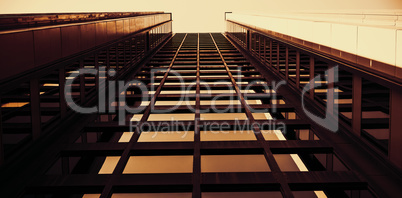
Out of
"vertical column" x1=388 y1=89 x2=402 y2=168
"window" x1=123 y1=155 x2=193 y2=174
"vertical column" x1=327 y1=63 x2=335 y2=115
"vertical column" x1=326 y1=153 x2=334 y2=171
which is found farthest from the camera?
"window" x1=123 y1=155 x2=193 y2=174

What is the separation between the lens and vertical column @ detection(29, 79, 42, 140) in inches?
251

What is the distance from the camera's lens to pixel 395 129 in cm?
552

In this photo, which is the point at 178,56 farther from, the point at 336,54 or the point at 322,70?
the point at 336,54

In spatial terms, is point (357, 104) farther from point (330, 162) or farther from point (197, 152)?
point (197, 152)

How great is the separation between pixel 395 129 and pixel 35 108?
6.05m

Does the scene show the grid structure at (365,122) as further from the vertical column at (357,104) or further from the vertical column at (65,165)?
the vertical column at (65,165)

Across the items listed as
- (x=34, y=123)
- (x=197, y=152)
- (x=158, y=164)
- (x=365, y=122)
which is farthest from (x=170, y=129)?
(x=158, y=164)

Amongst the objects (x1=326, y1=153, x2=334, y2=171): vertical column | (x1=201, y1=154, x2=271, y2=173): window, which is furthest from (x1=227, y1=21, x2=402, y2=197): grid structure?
(x1=201, y1=154, x2=271, y2=173): window

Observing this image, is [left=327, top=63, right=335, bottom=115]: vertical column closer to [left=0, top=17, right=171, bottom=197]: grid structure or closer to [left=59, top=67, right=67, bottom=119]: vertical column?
[left=0, top=17, right=171, bottom=197]: grid structure

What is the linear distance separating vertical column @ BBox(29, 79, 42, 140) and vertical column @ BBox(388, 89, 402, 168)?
5981 mm

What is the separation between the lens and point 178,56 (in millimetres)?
20953

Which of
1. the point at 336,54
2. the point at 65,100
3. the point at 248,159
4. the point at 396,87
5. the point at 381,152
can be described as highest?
the point at 336,54

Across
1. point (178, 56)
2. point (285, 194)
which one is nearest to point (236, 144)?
point (285, 194)

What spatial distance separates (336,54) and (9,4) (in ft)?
182
